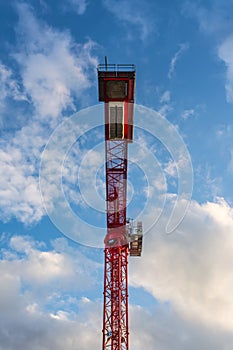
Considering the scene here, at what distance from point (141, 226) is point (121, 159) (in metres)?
10.8

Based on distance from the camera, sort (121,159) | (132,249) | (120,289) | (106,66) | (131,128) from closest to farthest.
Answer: (106,66), (131,128), (121,159), (120,289), (132,249)

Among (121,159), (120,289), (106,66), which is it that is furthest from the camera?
(120,289)

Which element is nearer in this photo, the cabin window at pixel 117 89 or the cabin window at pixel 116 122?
the cabin window at pixel 117 89

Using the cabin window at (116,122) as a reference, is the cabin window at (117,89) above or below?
above

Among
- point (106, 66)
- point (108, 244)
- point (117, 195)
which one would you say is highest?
point (106, 66)

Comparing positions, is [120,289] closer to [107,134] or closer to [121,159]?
[121,159]

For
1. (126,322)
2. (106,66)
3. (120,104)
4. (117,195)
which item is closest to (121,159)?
(117,195)

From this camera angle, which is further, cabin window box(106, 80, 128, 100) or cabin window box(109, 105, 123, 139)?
cabin window box(109, 105, 123, 139)

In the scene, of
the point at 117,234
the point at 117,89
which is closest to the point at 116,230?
the point at 117,234

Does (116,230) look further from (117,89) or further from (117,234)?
(117,89)

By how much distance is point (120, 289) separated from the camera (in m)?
Result: 51.5

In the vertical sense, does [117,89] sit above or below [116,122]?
above

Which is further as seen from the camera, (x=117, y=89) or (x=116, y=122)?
(x=116, y=122)

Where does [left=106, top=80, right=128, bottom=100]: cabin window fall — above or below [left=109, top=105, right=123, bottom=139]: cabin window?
above
